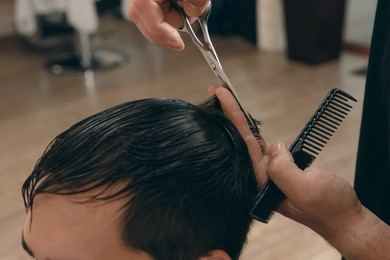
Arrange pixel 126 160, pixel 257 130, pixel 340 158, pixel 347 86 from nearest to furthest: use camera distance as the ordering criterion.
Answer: pixel 126 160 → pixel 257 130 → pixel 340 158 → pixel 347 86

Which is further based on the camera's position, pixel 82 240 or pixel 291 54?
pixel 291 54

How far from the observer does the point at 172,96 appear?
10.6 ft

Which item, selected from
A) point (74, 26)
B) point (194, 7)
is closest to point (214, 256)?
point (194, 7)

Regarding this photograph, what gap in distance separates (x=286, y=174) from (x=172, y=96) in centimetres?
246

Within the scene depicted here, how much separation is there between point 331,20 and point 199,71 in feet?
2.78

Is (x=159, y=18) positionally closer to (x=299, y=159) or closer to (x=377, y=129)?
(x=299, y=159)

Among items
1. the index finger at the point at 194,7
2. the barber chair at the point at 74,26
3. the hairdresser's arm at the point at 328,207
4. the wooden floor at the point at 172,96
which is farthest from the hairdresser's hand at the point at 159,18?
the barber chair at the point at 74,26

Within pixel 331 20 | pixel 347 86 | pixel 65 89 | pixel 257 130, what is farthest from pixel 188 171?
pixel 331 20

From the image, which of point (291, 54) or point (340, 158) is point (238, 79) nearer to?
point (291, 54)

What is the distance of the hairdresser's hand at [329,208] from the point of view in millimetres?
803

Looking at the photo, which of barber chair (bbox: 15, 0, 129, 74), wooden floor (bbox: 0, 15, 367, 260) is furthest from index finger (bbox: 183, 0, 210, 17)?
barber chair (bbox: 15, 0, 129, 74)

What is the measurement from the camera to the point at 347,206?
2.74 ft

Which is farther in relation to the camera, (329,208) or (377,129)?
(377,129)

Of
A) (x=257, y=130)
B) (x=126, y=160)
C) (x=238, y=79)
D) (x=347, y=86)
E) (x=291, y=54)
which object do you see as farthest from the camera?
(x=291, y=54)
